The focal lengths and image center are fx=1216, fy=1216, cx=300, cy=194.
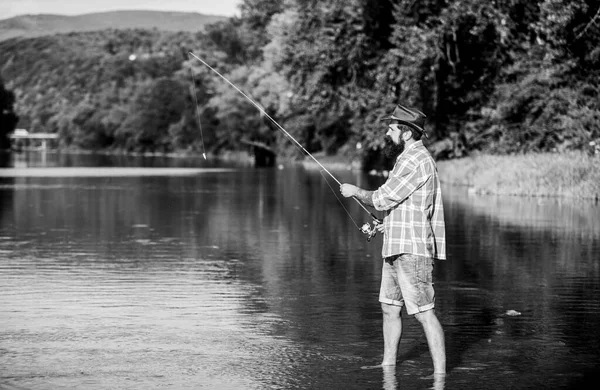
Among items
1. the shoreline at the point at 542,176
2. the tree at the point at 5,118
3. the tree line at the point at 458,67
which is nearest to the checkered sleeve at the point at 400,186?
the shoreline at the point at 542,176

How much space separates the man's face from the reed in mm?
22639

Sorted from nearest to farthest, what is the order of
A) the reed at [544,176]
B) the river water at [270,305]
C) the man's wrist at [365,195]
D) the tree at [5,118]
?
the man's wrist at [365,195], the river water at [270,305], the reed at [544,176], the tree at [5,118]

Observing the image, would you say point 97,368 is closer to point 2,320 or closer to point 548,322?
point 2,320

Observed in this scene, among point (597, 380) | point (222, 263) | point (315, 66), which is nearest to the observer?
point (597, 380)

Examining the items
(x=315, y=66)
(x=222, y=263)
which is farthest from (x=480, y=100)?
(x=222, y=263)

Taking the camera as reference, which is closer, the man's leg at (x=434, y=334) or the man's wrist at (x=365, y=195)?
the man's leg at (x=434, y=334)

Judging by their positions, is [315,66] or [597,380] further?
[315,66]

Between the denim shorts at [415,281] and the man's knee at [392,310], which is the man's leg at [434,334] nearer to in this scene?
the denim shorts at [415,281]

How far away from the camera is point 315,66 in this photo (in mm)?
49062

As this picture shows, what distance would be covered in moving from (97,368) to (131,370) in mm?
246

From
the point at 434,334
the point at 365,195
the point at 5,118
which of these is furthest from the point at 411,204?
the point at 5,118

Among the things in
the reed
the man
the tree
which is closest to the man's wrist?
the man

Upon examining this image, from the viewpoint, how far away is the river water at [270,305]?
839 centimetres

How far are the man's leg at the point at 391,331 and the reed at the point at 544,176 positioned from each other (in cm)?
2260
